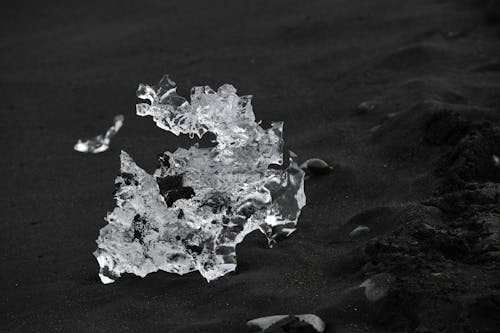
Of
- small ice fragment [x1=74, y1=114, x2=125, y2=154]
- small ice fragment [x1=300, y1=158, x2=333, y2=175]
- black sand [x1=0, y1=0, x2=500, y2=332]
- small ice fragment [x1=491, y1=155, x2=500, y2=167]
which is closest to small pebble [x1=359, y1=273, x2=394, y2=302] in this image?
black sand [x1=0, y1=0, x2=500, y2=332]

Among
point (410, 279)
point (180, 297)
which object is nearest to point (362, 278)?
point (410, 279)

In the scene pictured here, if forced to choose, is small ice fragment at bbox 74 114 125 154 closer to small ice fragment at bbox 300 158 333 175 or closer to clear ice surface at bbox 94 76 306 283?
small ice fragment at bbox 300 158 333 175

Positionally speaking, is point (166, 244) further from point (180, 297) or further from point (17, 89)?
point (17, 89)

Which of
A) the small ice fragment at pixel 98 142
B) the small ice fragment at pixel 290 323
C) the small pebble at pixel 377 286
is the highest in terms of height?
the small ice fragment at pixel 98 142

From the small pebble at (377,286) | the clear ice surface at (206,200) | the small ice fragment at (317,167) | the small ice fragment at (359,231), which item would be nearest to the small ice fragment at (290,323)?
the small pebble at (377,286)

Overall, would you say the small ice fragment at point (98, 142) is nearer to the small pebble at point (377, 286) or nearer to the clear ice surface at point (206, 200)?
the clear ice surface at point (206, 200)

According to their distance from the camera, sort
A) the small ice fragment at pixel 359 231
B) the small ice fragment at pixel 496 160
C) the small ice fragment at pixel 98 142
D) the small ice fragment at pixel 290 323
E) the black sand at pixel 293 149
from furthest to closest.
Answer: the small ice fragment at pixel 98 142
the small ice fragment at pixel 496 160
the small ice fragment at pixel 359 231
the black sand at pixel 293 149
the small ice fragment at pixel 290 323

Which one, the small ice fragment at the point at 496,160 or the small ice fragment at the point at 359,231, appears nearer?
the small ice fragment at the point at 359,231
